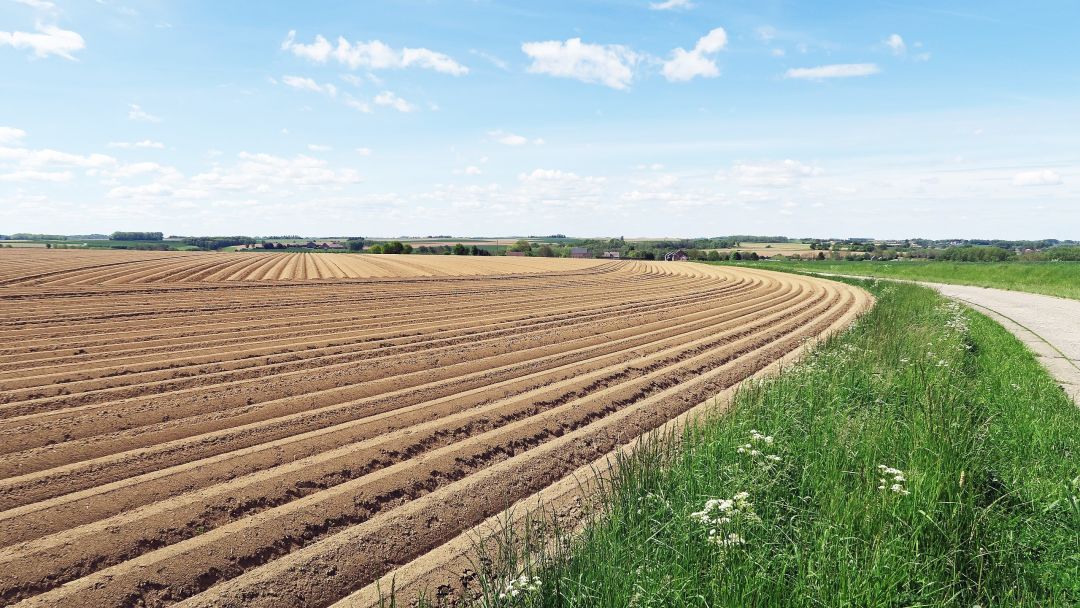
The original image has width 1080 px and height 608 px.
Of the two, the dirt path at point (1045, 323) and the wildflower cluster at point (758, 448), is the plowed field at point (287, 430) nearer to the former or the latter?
the wildflower cluster at point (758, 448)

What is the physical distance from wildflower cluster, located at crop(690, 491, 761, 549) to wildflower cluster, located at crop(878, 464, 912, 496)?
35.8 inches

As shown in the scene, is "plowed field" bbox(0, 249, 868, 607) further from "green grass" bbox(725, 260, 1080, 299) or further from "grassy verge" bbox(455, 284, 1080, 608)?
"green grass" bbox(725, 260, 1080, 299)

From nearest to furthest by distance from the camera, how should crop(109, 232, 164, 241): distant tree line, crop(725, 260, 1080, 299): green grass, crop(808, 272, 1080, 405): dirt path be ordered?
crop(808, 272, 1080, 405): dirt path
crop(725, 260, 1080, 299): green grass
crop(109, 232, 164, 241): distant tree line

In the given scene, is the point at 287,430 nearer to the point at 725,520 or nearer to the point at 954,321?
the point at 725,520

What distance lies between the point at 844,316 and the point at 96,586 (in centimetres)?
1800

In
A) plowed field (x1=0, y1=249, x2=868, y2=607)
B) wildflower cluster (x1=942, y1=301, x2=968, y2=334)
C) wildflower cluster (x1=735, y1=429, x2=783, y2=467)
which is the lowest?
plowed field (x1=0, y1=249, x2=868, y2=607)

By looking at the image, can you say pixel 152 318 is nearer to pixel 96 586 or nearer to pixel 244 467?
pixel 244 467

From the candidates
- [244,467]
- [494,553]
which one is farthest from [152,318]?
[494,553]

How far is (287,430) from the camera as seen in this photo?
20.3 ft

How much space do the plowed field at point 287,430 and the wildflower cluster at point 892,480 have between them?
2.67 meters

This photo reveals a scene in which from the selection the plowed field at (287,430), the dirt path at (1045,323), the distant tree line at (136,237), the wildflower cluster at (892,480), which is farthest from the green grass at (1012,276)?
the distant tree line at (136,237)

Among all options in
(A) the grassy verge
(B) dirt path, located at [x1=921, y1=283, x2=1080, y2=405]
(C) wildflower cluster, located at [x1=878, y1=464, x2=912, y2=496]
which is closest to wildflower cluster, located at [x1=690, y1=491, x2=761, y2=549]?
(A) the grassy verge

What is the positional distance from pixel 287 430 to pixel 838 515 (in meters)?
5.24

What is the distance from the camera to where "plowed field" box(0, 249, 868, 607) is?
13.0 feet
